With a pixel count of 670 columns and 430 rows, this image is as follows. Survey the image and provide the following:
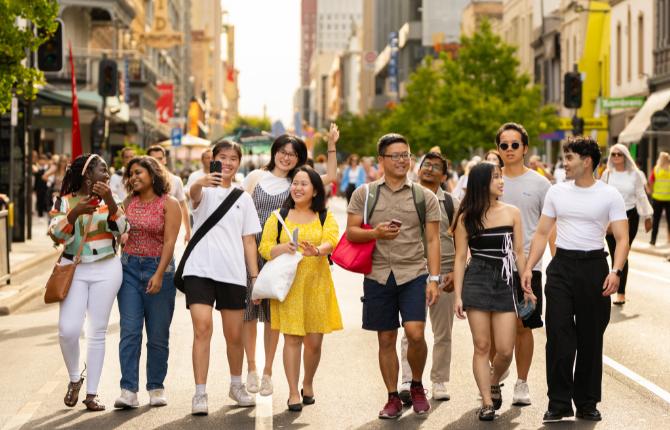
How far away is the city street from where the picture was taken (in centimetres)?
864

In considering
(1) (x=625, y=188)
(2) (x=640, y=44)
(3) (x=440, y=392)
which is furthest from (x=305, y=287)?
(2) (x=640, y=44)

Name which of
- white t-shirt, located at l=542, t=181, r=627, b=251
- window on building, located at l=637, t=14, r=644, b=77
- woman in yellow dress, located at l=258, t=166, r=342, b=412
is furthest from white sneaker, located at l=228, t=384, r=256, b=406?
window on building, located at l=637, t=14, r=644, b=77

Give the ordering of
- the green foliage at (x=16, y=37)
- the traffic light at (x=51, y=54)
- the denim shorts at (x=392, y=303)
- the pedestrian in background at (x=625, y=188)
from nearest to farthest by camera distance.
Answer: the denim shorts at (x=392, y=303)
the pedestrian in background at (x=625, y=188)
the green foliage at (x=16, y=37)
the traffic light at (x=51, y=54)

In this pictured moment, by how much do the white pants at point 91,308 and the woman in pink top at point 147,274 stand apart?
146 mm

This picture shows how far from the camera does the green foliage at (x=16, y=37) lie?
19250 mm

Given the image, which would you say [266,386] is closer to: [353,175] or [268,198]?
[268,198]

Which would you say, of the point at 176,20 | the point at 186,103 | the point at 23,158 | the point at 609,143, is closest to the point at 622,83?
the point at 609,143

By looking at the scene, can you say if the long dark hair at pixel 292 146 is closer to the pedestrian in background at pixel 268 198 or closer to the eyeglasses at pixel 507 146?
the pedestrian in background at pixel 268 198

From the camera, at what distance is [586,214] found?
870 centimetres

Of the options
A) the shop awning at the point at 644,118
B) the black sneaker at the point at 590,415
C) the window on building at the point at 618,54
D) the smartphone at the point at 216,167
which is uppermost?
the window on building at the point at 618,54

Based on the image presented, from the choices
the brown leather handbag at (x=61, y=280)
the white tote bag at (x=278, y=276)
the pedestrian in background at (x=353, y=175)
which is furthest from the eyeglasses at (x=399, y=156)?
the pedestrian in background at (x=353, y=175)

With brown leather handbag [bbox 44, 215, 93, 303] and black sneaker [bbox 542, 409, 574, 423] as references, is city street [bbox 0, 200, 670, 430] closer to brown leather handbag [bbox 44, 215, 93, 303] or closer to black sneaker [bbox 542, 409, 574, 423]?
black sneaker [bbox 542, 409, 574, 423]

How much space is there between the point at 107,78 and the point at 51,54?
7.25m

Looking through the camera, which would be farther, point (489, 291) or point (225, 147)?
point (225, 147)
